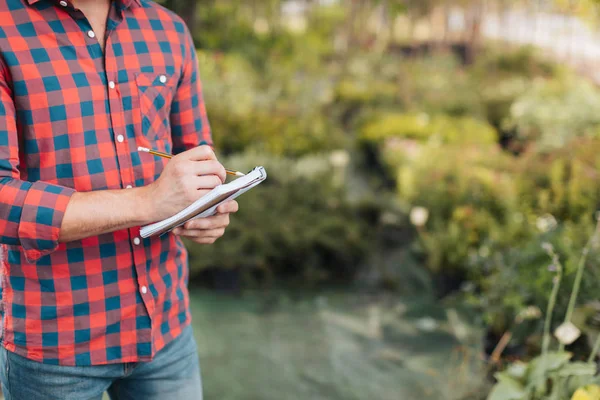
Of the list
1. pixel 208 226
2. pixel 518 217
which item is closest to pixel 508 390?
pixel 208 226

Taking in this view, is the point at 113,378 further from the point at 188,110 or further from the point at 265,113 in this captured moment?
the point at 265,113

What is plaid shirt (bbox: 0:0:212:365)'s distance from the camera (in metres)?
1.23

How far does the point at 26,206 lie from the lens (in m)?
1.18

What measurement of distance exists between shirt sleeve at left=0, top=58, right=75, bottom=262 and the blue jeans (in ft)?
1.03

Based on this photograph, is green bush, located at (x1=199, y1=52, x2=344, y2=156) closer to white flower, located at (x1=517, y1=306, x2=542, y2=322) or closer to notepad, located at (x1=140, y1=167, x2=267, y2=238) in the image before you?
white flower, located at (x1=517, y1=306, x2=542, y2=322)

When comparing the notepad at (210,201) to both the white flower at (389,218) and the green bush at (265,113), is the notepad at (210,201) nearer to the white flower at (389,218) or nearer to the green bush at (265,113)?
the white flower at (389,218)

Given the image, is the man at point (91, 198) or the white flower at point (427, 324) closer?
the man at point (91, 198)

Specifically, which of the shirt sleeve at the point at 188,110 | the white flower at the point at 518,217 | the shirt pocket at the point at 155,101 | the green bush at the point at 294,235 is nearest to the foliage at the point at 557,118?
the white flower at the point at 518,217

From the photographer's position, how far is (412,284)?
16.0 feet

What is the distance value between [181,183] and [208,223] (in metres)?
0.20

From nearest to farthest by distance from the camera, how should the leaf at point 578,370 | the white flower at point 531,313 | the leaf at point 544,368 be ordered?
1. the leaf at point 578,370
2. the leaf at point 544,368
3. the white flower at point 531,313

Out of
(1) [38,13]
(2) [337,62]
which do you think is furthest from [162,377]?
(2) [337,62]

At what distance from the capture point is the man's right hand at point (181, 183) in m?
1.22

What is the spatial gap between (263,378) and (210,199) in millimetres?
2490
